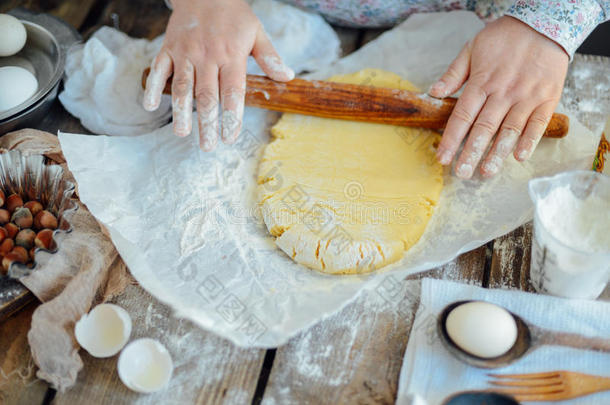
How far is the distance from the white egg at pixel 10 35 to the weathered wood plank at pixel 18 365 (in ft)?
2.42

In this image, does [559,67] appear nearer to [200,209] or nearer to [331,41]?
[331,41]

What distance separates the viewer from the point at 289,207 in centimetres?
125

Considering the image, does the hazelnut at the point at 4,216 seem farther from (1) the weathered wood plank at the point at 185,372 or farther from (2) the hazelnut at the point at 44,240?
(1) the weathered wood plank at the point at 185,372

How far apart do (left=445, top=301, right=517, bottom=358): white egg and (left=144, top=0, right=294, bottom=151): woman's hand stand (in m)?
0.64

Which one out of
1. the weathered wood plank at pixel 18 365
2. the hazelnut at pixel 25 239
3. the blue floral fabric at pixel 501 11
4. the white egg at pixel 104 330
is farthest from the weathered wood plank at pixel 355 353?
the blue floral fabric at pixel 501 11

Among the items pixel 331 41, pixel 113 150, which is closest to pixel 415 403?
pixel 113 150

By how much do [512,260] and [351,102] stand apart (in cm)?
52

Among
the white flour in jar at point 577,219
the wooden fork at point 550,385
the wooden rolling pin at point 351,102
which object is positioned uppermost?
the white flour in jar at point 577,219

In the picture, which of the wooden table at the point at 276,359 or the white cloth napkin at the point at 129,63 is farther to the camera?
the white cloth napkin at the point at 129,63

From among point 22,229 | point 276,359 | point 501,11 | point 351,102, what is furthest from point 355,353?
point 501,11

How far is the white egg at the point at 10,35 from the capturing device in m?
1.47

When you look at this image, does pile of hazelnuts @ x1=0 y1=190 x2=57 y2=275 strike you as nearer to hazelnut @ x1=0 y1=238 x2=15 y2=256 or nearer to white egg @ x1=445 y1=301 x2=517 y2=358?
hazelnut @ x1=0 y1=238 x2=15 y2=256

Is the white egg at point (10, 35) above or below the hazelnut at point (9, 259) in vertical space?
above

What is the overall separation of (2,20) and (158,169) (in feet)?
1.97
